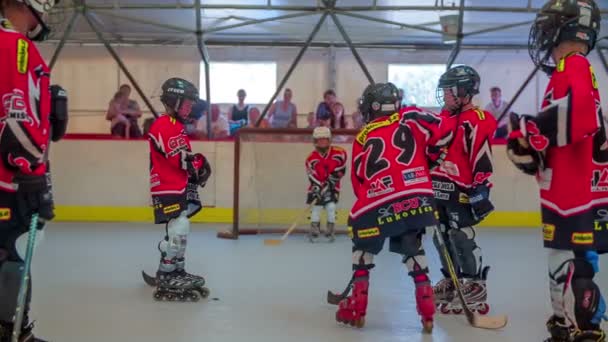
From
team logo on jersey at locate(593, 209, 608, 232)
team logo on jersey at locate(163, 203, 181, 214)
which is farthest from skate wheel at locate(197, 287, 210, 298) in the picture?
team logo on jersey at locate(593, 209, 608, 232)

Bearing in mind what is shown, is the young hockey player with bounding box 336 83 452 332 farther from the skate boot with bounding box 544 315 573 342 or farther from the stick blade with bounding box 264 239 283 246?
the stick blade with bounding box 264 239 283 246

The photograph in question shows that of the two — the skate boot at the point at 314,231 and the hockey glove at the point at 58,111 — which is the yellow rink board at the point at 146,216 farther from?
the hockey glove at the point at 58,111

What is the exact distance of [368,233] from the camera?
3408 millimetres

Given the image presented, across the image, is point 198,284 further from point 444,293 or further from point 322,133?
point 322,133

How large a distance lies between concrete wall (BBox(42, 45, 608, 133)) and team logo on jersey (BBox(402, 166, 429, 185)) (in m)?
8.02

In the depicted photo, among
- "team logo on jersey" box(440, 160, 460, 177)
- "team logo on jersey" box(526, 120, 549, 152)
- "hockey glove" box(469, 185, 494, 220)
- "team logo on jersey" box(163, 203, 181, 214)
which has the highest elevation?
"team logo on jersey" box(526, 120, 549, 152)

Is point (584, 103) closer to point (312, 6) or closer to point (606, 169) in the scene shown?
point (606, 169)

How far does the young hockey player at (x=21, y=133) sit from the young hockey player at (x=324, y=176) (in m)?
4.81

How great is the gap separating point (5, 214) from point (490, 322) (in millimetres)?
2465

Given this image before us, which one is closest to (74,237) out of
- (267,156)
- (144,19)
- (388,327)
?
(267,156)

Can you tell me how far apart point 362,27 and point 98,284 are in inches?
243

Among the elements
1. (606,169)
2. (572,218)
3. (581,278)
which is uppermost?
(606,169)

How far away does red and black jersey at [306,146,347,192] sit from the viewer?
7312 millimetres

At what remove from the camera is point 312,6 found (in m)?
8.53
